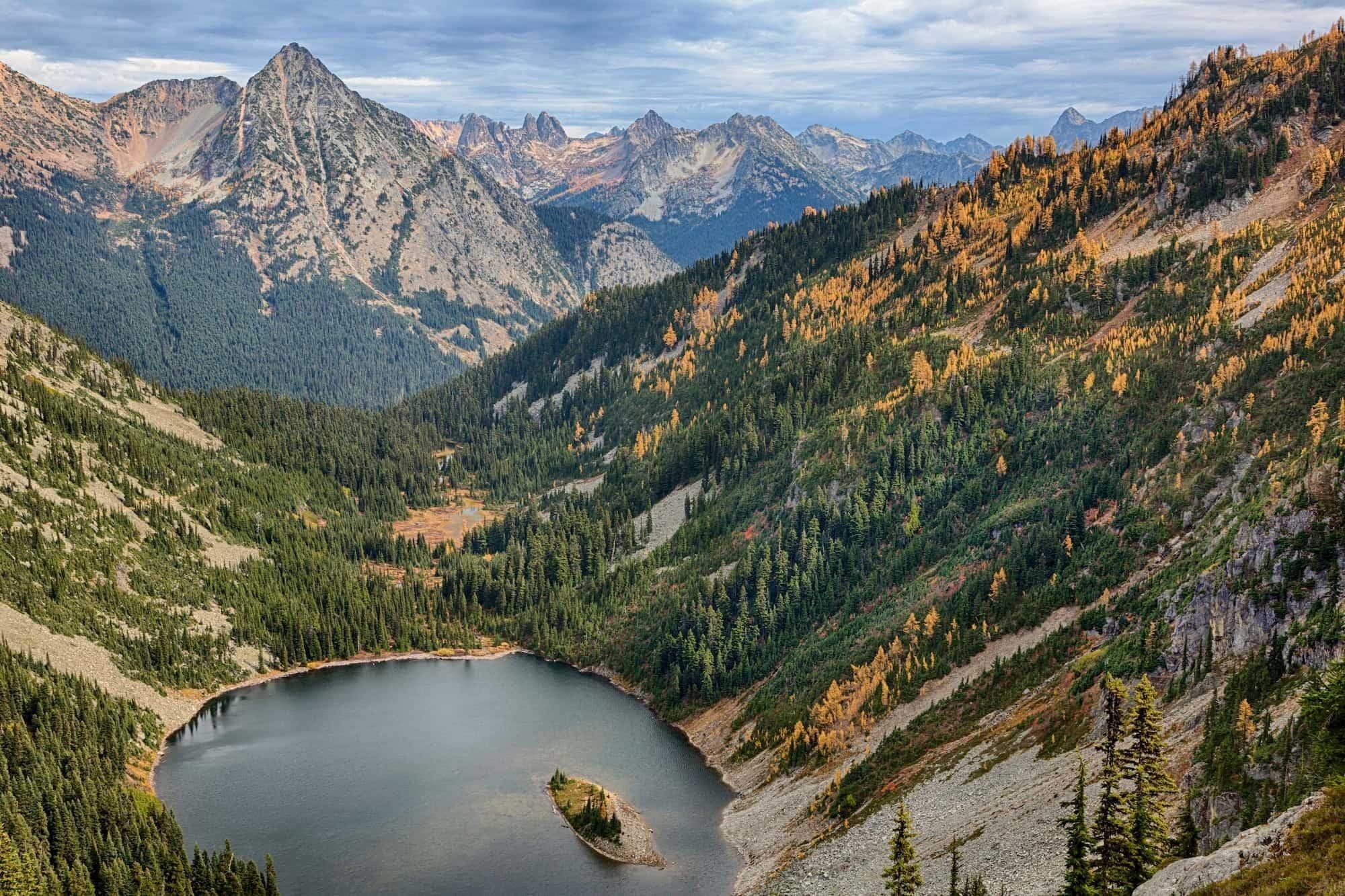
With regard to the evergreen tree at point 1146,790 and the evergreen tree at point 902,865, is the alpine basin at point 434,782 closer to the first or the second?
the evergreen tree at point 902,865

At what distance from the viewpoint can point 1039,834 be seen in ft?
231

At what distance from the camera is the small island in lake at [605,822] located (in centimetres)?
10781

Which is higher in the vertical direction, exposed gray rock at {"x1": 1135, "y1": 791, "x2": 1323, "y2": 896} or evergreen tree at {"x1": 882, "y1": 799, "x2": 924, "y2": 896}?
exposed gray rock at {"x1": 1135, "y1": 791, "x2": 1323, "y2": 896}

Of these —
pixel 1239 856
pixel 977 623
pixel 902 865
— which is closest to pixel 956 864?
pixel 902 865

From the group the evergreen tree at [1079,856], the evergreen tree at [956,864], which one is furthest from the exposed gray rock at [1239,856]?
the evergreen tree at [956,864]

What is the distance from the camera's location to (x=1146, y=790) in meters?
52.7

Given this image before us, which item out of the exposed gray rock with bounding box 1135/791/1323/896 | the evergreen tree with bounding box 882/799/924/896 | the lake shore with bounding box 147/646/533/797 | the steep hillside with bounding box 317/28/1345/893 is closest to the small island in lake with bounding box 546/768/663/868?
the steep hillside with bounding box 317/28/1345/893

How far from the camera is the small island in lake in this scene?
354 feet

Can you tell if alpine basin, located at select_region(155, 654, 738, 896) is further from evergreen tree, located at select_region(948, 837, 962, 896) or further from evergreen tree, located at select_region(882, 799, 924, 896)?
evergreen tree, located at select_region(882, 799, 924, 896)

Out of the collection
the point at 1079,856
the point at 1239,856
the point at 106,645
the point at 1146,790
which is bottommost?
the point at 106,645

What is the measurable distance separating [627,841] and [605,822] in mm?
3154

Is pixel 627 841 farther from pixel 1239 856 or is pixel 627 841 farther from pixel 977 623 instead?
pixel 1239 856

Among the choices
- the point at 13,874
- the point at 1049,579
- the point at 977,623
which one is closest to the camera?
the point at 13,874

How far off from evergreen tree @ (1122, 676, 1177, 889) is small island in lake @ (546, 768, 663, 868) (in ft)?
203
